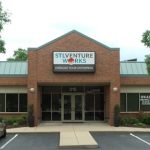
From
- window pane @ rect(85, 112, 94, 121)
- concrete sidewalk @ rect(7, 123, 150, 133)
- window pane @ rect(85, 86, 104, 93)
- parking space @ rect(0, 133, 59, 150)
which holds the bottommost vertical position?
parking space @ rect(0, 133, 59, 150)

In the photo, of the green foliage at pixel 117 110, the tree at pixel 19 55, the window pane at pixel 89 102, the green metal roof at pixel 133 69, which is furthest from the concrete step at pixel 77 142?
the tree at pixel 19 55

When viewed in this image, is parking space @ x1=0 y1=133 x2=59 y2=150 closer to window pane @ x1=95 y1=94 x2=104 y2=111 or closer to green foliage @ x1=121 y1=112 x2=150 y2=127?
green foliage @ x1=121 y1=112 x2=150 y2=127

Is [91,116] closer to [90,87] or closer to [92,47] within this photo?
[90,87]

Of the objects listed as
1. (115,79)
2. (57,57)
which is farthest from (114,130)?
(57,57)

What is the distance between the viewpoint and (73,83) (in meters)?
34.6

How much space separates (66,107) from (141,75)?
252 inches

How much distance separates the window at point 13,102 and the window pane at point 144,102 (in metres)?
9.01

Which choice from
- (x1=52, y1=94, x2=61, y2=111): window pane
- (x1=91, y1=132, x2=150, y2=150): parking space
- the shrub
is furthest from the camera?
(x1=52, y1=94, x2=61, y2=111): window pane

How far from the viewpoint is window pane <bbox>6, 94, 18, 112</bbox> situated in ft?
119

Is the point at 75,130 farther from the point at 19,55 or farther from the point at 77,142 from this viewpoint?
the point at 19,55

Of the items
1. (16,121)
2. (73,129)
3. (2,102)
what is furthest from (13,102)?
(73,129)

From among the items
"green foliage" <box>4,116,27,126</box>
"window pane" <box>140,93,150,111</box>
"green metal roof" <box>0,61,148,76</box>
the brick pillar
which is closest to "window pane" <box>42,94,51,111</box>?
"green metal roof" <box>0,61,148,76</box>

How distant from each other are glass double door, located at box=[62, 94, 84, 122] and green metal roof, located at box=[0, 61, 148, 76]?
12.5 ft

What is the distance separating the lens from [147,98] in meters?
36.3
